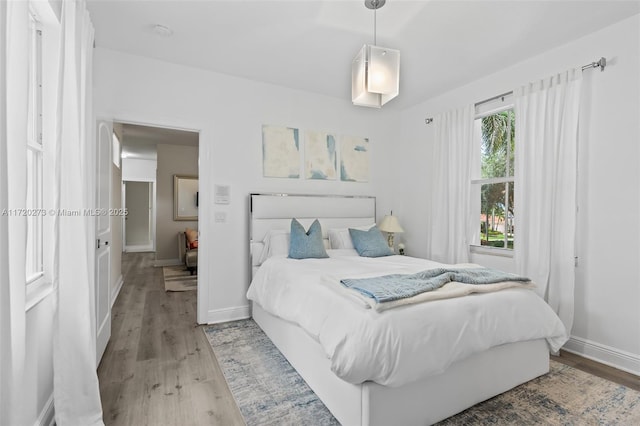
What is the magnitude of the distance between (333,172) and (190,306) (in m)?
2.52

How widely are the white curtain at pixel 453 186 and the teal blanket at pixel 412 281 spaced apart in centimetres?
141

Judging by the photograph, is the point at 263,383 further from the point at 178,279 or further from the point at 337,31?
the point at 178,279

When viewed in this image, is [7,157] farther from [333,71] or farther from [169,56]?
[333,71]

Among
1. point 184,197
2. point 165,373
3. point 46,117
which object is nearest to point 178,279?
point 184,197

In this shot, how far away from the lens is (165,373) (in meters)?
2.44

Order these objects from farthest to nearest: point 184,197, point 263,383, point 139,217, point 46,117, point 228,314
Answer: point 139,217, point 184,197, point 228,314, point 263,383, point 46,117

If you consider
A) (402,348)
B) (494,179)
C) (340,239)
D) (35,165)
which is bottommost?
(402,348)

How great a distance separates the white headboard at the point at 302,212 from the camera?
369 cm

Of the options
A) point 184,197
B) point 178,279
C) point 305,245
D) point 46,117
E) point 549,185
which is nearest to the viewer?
point 46,117

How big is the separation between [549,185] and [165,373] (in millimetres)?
3615

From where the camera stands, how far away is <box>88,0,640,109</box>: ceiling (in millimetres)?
2438

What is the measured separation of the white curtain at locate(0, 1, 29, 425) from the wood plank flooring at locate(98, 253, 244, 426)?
820 millimetres

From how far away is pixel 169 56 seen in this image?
10.7ft

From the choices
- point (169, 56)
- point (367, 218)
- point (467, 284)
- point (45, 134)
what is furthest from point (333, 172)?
point (45, 134)
